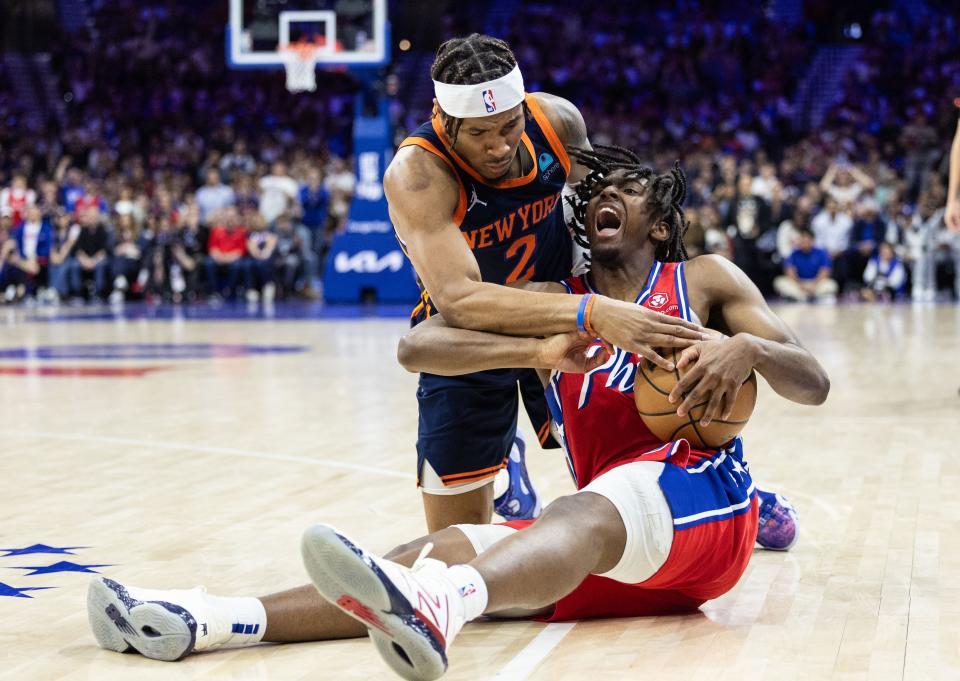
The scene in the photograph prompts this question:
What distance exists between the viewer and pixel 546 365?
3.32 meters

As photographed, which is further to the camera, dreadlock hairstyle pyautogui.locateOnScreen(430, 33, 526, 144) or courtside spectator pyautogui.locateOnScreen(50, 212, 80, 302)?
courtside spectator pyautogui.locateOnScreen(50, 212, 80, 302)

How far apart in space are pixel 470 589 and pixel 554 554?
25 cm

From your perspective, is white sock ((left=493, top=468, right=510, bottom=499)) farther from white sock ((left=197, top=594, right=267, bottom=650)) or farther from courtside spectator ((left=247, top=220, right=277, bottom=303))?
courtside spectator ((left=247, top=220, right=277, bottom=303))

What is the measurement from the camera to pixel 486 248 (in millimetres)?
4082

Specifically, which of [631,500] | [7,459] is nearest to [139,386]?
[7,459]

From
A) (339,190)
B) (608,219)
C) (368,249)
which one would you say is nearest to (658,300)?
(608,219)

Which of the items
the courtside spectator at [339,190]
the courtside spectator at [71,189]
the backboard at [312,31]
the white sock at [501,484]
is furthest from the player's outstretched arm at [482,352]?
the courtside spectator at [71,189]

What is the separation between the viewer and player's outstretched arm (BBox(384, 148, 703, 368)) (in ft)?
10.5

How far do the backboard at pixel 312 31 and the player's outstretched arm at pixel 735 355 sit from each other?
13.6 meters

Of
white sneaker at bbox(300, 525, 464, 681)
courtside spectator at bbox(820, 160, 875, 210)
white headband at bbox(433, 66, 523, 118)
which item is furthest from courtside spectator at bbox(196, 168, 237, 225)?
white sneaker at bbox(300, 525, 464, 681)

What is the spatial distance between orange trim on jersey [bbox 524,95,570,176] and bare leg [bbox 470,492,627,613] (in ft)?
4.56

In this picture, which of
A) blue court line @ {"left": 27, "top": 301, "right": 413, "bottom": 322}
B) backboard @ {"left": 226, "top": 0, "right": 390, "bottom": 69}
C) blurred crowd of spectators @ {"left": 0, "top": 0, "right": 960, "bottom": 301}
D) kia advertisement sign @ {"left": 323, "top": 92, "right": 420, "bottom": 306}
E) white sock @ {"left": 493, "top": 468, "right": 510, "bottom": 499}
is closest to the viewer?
white sock @ {"left": 493, "top": 468, "right": 510, "bottom": 499}

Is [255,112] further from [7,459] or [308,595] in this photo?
[308,595]

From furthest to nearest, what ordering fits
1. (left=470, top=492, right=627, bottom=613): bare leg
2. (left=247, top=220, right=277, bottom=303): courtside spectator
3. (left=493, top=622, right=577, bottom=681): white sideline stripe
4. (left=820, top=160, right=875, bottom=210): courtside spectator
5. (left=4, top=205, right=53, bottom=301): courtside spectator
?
1. (left=4, top=205, right=53, bottom=301): courtside spectator
2. (left=247, top=220, right=277, bottom=303): courtside spectator
3. (left=820, top=160, right=875, bottom=210): courtside spectator
4. (left=493, top=622, right=577, bottom=681): white sideline stripe
5. (left=470, top=492, right=627, bottom=613): bare leg
